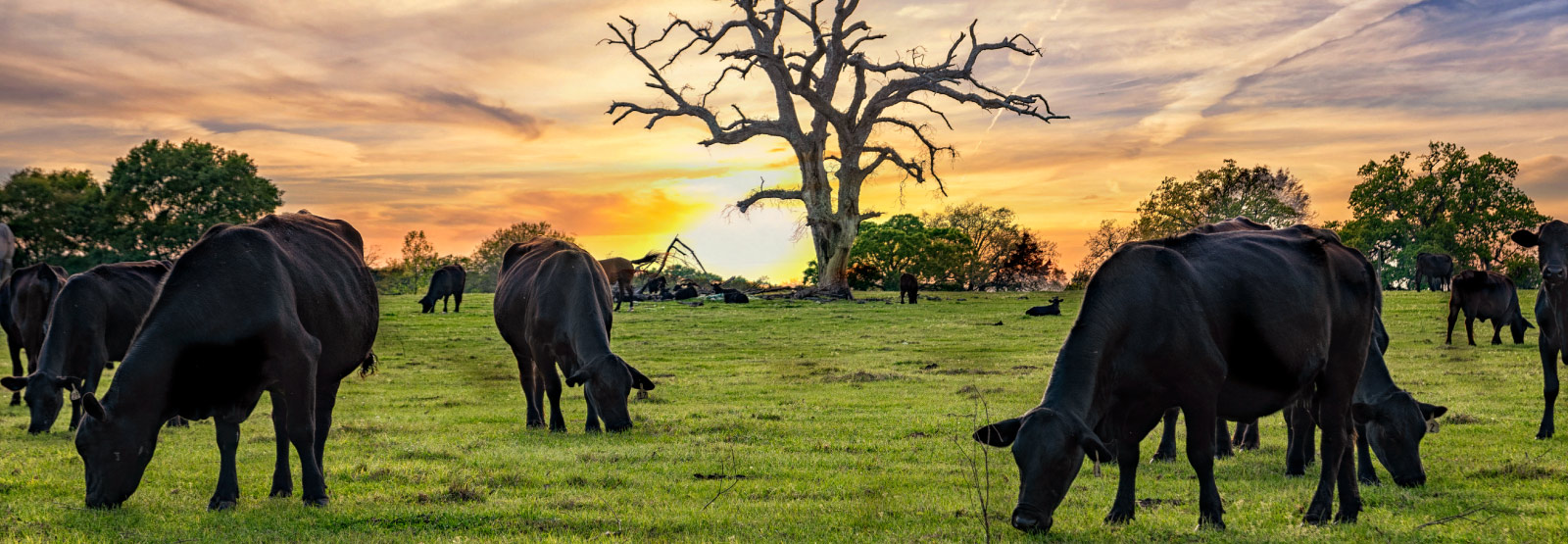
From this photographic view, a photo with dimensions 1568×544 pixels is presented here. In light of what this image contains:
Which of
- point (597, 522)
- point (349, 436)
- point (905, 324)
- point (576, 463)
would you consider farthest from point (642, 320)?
point (597, 522)

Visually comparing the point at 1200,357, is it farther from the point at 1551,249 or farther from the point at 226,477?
the point at 1551,249

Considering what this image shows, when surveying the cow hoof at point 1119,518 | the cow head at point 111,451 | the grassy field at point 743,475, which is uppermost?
the cow head at point 111,451

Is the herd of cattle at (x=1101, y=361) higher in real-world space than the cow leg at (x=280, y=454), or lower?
higher

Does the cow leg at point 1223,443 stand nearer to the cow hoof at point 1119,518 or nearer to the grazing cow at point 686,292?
the cow hoof at point 1119,518

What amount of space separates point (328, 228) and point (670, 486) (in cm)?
439

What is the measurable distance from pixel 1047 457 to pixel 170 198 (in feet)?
233

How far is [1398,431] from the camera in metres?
8.94

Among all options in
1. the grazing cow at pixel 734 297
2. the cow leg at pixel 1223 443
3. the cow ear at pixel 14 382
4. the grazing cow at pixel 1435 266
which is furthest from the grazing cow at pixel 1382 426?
the grazing cow at pixel 1435 266

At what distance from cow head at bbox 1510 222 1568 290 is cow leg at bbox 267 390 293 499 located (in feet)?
45.5

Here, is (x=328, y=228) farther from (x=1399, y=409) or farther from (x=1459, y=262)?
(x=1459, y=262)

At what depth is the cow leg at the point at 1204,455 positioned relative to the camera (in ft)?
21.9

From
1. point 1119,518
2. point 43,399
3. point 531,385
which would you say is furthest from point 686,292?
point 1119,518

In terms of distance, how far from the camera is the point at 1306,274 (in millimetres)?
7566

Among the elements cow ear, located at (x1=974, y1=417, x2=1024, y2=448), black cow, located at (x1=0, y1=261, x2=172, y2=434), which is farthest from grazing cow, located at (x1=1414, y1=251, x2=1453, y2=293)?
black cow, located at (x1=0, y1=261, x2=172, y2=434)
